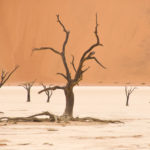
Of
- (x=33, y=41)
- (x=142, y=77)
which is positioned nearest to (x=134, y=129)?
(x=142, y=77)

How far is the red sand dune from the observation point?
85.4 metres

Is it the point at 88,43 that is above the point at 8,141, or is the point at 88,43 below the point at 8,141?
above

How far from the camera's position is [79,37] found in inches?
3708

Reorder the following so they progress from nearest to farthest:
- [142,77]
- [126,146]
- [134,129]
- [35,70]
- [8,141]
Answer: [126,146] → [8,141] → [134,129] → [142,77] → [35,70]

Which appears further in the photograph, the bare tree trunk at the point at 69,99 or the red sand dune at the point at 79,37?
the red sand dune at the point at 79,37

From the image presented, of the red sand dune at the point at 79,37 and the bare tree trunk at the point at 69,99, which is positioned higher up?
the red sand dune at the point at 79,37

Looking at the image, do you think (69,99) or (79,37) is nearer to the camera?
(69,99)

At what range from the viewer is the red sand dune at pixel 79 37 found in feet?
280

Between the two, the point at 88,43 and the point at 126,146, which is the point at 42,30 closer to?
the point at 88,43

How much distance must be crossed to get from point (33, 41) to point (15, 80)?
44.7 feet

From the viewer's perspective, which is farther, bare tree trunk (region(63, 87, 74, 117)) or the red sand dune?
the red sand dune

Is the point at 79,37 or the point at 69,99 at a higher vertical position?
the point at 79,37

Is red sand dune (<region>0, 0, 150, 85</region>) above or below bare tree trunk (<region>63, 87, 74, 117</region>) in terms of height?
above

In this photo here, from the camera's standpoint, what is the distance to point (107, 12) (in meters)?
95.9
